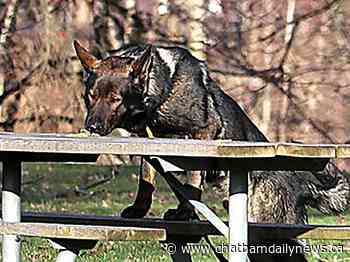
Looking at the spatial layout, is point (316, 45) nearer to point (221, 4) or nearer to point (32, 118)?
point (221, 4)

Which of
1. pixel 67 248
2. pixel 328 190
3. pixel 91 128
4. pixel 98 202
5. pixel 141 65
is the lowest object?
pixel 67 248

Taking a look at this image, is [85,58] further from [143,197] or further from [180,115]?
[143,197]

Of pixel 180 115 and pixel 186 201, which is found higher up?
pixel 180 115

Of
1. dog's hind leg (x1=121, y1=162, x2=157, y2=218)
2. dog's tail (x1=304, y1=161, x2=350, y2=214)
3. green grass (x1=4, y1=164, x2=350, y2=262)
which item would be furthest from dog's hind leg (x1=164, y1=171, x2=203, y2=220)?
green grass (x1=4, y1=164, x2=350, y2=262)

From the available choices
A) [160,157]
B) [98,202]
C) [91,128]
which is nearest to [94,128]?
[91,128]

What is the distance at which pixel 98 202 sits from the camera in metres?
13.4

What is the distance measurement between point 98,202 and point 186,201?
795cm

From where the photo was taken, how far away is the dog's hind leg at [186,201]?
5305 mm

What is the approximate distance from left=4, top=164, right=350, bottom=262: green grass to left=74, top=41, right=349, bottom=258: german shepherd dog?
1.43 m

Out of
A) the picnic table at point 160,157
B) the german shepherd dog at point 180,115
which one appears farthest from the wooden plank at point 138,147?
the german shepherd dog at point 180,115

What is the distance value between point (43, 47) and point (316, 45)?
5600 mm

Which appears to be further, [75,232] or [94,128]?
[94,128]

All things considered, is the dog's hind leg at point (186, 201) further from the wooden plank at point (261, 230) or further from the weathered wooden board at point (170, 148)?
the weathered wooden board at point (170, 148)

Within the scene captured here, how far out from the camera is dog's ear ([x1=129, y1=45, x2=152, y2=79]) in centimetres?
559
